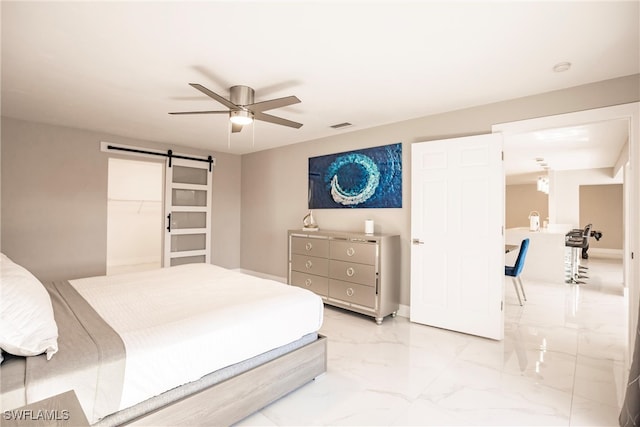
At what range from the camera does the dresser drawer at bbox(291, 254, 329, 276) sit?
13.3 ft

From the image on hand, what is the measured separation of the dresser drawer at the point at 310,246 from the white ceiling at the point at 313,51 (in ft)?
5.55

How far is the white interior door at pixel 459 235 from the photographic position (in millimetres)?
3082

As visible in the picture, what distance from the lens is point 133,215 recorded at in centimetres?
728

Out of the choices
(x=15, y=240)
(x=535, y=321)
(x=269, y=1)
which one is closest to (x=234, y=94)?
(x=269, y=1)

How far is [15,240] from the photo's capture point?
12.6ft

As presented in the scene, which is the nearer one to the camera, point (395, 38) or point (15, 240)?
point (395, 38)

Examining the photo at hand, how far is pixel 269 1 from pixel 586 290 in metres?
6.20

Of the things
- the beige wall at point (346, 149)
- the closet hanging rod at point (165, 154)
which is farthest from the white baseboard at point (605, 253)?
the closet hanging rod at point (165, 154)

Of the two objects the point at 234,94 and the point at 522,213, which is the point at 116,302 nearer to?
the point at 234,94

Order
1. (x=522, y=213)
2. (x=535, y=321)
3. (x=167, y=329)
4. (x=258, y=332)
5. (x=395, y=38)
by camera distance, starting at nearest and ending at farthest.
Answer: (x=167, y=329) < (x=258, y=332) < (x=395, y=38) < (x=535, y=321) < (x=522, y=213)

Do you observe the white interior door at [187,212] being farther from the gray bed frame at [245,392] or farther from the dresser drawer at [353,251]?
the gray bed frame at [245,392]

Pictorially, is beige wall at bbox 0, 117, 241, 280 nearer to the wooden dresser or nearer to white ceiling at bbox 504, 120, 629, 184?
the wooden dresser

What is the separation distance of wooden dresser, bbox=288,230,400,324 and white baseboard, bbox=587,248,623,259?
9.06 metres

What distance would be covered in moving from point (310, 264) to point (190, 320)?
254cm
